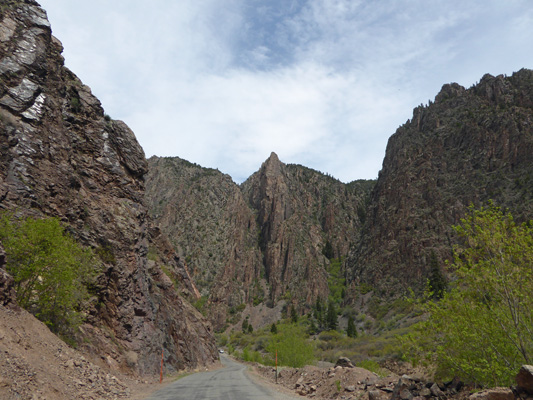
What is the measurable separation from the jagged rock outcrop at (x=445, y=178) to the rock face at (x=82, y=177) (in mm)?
86999

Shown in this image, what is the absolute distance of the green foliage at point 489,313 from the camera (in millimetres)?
10086

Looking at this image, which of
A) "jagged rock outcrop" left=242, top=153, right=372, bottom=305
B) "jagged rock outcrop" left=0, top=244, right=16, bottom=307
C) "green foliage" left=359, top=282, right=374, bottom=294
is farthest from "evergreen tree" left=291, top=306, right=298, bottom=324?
"jagged rock outcrop" left=0, top=244, right=16, bottom=307

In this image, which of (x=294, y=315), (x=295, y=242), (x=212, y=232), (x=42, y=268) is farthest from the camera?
(x=212, y=232)

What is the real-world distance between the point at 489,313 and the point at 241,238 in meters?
166

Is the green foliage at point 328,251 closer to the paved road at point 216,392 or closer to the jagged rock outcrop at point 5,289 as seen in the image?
the paved road at point 216,392

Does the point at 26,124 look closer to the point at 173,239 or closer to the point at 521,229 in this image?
the point at 521,229

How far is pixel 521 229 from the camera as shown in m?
10.6

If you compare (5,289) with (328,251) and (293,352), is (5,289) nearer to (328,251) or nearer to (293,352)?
(293,352)

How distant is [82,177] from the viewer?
31781mm

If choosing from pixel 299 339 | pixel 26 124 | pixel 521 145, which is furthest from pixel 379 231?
pixel 26 124

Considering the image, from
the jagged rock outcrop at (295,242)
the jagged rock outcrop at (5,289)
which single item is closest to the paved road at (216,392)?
the jagged rock outcrop at (5,289)

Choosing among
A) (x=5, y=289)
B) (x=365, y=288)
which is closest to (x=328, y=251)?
(x=365, y=288)

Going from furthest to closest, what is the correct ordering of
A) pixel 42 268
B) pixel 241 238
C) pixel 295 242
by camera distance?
1. pixel 241 238
2. pixel 295 242
3. pixel 42 268

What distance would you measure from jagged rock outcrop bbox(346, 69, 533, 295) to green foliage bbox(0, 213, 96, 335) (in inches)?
3705
